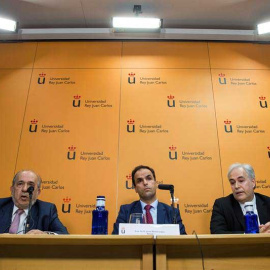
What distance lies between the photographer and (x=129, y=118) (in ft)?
10.3

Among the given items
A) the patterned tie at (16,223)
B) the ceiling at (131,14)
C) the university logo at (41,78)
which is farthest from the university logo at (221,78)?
the patterned tie at (16,223)

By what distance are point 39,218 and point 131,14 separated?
2.63 m

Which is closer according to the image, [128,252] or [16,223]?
[128,252]

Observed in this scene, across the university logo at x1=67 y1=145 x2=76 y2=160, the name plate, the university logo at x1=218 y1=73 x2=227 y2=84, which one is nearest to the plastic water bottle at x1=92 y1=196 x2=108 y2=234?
the name plate

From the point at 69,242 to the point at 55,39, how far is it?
302 cm

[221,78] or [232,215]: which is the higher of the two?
[221,78]

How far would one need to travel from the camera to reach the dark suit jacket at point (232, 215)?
2266 millimetres

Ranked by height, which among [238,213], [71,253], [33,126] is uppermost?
[33,126]

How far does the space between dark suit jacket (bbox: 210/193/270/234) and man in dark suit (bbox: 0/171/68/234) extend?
1253 mm

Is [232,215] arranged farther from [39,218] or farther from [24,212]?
[24,212]

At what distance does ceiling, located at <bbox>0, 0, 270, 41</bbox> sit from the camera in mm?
3344

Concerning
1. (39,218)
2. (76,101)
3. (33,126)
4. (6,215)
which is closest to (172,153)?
(76,101)

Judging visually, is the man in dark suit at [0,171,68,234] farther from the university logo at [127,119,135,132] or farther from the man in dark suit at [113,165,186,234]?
the university logo at [127,119,135,132]

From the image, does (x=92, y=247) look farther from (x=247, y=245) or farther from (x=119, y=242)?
(x=247, y=245)
